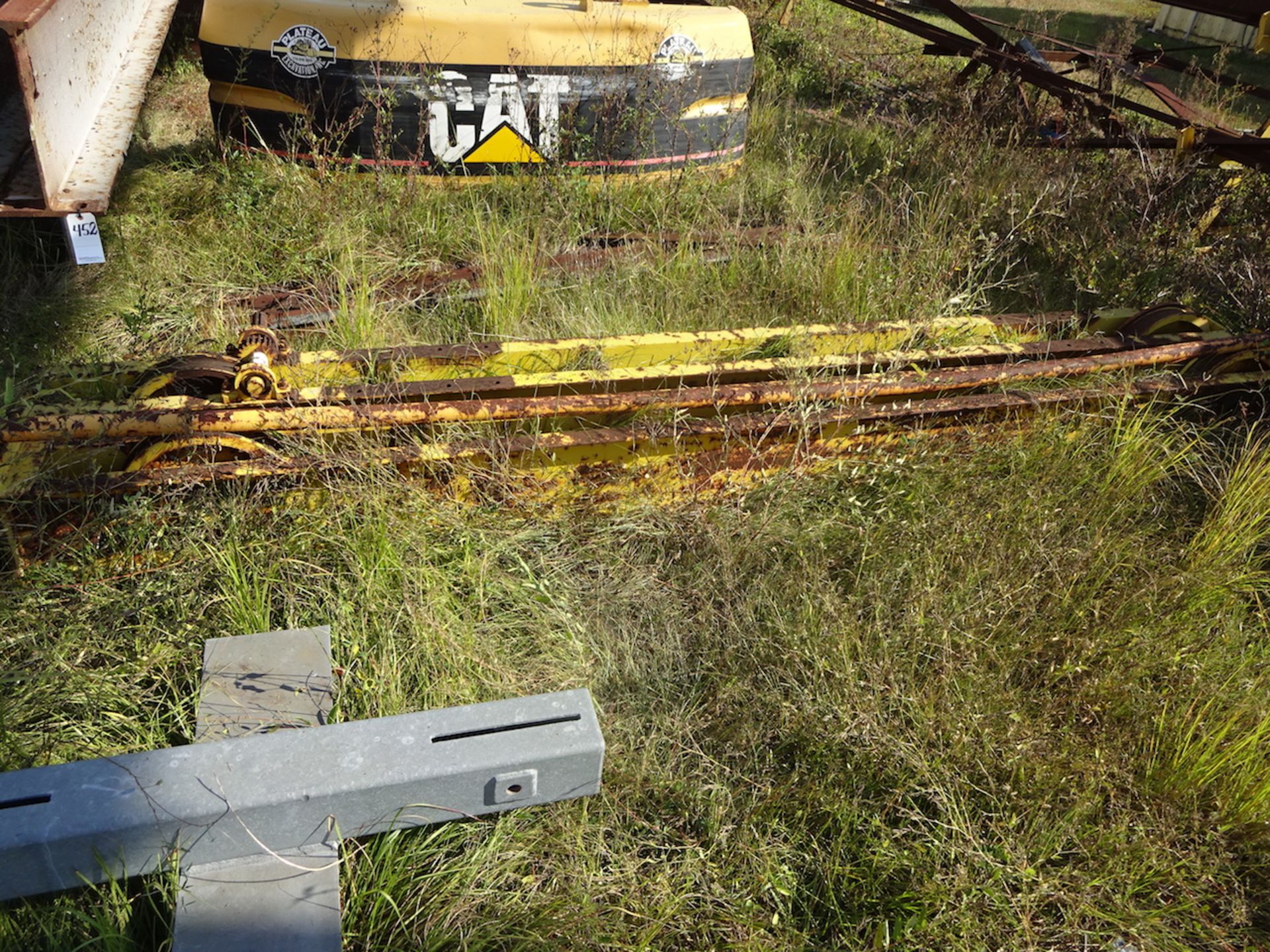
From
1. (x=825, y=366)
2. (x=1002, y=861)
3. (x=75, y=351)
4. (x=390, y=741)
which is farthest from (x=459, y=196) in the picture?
(x=1002, y=861)

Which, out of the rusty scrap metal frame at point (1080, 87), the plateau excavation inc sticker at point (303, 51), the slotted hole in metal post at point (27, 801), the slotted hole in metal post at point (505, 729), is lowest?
the slotted hole in metal post at point (505, 729)

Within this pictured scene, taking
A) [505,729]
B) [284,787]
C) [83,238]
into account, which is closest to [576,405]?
[505,729]

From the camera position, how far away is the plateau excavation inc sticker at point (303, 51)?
3807 millimetres

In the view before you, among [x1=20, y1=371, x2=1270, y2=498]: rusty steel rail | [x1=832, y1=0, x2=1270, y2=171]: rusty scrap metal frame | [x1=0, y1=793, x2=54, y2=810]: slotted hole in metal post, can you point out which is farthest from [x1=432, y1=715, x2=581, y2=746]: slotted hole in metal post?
[x1=832, y1=0, x2=1270, y2=171]: rusty scrap metal frame

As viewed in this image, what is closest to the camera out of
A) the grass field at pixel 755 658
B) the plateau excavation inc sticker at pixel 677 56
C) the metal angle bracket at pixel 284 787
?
the metal angle bracket at pixel 284 787

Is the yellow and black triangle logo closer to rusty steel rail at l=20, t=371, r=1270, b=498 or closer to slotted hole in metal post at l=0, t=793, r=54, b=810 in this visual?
rusty steel rail at l=20, t=371, r=1270, b=498

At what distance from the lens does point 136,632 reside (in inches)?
86.7

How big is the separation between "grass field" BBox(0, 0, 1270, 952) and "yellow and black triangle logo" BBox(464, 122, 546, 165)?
64 cm

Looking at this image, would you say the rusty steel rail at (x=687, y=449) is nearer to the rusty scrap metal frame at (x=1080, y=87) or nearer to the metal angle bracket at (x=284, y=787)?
the metal angle bracket at (x=284, y=787)

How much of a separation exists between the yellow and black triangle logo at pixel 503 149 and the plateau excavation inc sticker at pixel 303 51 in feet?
2.23

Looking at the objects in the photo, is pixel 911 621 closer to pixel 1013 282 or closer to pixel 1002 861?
pixel 1002 861

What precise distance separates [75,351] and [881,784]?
3.15m

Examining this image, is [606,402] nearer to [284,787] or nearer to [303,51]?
[284,787]

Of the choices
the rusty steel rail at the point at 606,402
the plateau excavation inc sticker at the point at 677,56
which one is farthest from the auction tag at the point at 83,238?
the plateau excavation inc sticker at the point at 677,56
